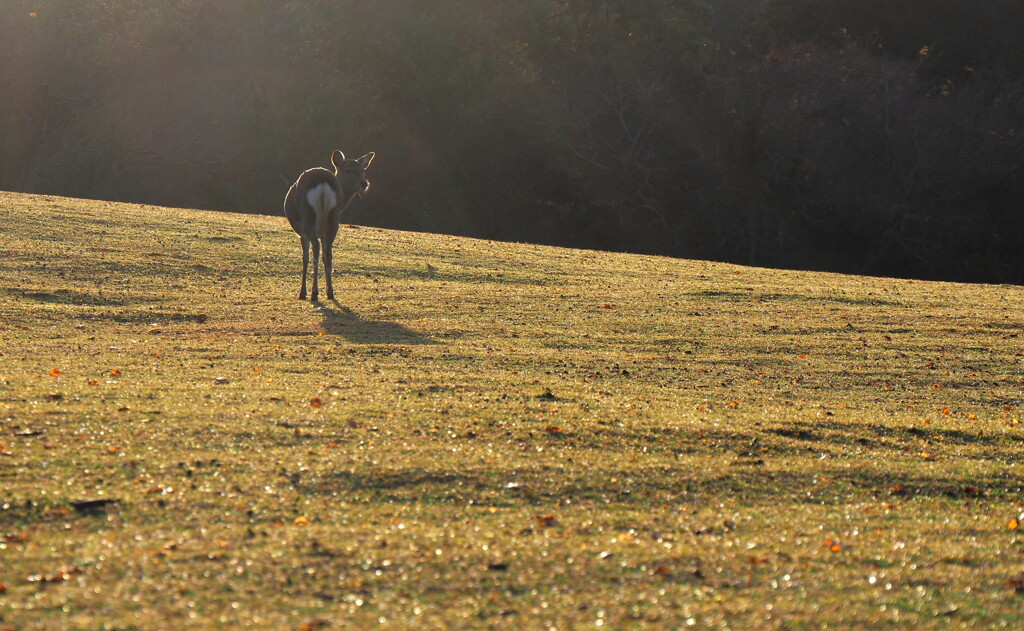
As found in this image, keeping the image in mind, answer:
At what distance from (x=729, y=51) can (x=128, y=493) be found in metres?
42.5

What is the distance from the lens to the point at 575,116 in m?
44.9

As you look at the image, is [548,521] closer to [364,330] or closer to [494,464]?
[494,464]

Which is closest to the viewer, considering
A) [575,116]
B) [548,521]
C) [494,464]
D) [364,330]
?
[548,521]

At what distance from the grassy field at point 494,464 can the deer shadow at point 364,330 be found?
0.08 meters

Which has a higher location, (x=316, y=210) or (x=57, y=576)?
(x=316, y=210)

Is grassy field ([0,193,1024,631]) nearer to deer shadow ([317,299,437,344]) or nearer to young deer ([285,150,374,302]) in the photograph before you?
deer shadow ([317,299,437,344])

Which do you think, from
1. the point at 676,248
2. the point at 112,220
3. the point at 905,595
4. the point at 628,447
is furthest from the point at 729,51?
the point at 905,595

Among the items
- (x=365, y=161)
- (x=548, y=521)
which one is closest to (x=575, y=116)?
(x=365, y=161)

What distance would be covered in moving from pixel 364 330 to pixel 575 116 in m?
31.2

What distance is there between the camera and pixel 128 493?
6797 millimetres

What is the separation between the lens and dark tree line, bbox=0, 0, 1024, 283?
42.4m

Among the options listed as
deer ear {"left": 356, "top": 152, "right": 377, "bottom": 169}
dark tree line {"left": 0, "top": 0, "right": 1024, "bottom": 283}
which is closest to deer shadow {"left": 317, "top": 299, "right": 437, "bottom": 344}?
deer ear {"left": 356, "top": 152, "right": 377, "bottom": 169}

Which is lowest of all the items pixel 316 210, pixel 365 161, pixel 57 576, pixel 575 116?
pixel 57 576

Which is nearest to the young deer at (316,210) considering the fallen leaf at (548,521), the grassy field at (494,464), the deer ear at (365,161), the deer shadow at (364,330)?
the grassy field at (494,464)
